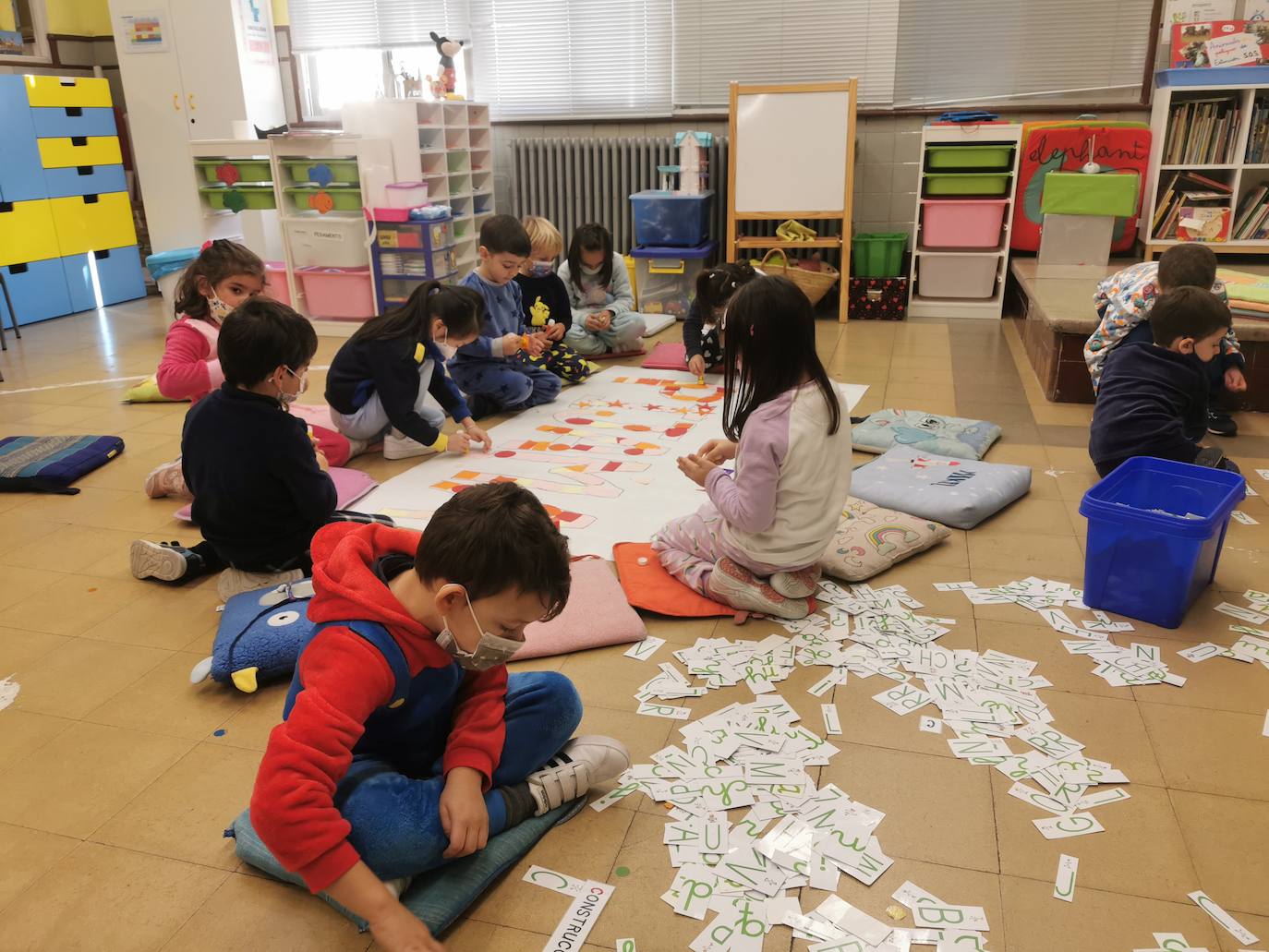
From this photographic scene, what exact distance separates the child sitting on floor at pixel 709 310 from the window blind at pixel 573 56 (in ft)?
8.69

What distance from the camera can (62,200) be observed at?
19.5ft

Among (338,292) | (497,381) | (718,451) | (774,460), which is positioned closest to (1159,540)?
(774,460)

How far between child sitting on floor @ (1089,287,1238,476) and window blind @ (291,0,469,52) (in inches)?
206

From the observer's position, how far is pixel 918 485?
2.95 m

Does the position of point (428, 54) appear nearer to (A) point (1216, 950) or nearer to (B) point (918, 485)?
(B) point (918, 485)

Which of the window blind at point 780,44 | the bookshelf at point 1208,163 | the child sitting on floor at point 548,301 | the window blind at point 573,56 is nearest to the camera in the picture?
the child sitting on floor at point 548,301

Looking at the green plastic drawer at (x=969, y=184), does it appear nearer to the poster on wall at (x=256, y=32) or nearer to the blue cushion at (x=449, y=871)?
the poster on wall at (x=256, y=32)

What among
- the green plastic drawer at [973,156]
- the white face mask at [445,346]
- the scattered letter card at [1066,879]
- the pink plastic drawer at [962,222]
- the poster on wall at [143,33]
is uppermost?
the poster on wall at [143,33]

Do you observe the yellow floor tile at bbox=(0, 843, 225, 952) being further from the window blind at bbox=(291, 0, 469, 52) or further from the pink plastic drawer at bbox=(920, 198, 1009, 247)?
the window blind at bbox=(291, 0, 469, 52)

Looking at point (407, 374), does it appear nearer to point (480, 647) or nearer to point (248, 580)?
point (248, 580)

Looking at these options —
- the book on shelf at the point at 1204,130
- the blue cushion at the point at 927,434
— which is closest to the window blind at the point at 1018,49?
the book on shelf at the point at 1204,130

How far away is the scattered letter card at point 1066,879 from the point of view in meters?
1.46

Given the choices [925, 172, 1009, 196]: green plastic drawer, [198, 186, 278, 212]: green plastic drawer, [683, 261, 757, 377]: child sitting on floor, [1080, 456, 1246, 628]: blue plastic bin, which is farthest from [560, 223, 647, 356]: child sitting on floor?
[1080, 456, 1246, 628]: blue plastic bin

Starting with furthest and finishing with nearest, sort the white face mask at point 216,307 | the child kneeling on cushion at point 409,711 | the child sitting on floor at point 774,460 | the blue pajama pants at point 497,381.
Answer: the blue pajama pants at point 497,381 < the white face mask at point 216,307 < the child sitting on floor at point 774,460 < the child kneeling on cushion at point 409,711
